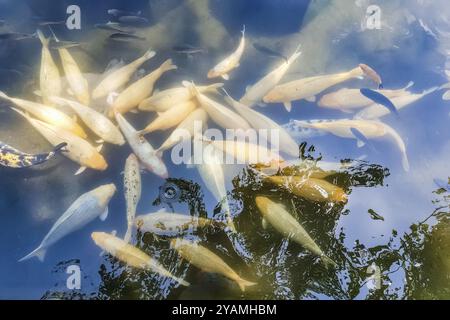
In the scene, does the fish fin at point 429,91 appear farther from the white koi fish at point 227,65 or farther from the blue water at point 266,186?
the white koi fish at point 227,65

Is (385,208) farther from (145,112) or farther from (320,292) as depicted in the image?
(145,112)

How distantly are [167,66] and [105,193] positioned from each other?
997 millimetres

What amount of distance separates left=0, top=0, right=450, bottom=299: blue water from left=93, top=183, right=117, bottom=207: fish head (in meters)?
0.03

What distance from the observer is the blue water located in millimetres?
3119

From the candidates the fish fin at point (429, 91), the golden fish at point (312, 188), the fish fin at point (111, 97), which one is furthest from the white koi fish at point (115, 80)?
the fish fin at point (429, 91)

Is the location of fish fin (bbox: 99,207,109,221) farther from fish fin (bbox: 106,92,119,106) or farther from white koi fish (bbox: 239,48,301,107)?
white koi fish (bbox: 239,48,301,107)

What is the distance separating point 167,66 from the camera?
3562mm

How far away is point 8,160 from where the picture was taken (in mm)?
3309

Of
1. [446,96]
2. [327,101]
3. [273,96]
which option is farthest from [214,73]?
[446,96]

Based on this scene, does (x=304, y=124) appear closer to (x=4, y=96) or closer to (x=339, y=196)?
(x=339, y=196)

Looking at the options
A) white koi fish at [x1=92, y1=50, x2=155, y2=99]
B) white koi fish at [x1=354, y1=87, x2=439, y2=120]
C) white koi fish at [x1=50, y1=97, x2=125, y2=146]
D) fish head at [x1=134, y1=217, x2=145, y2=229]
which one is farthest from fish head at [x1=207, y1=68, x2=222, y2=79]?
fish head at [x1=134, y1=217, x2=145, y2=229]

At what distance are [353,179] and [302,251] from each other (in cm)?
61

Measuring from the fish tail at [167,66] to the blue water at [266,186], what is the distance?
38 mm

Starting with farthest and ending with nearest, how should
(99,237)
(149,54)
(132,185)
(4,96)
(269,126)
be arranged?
(149,54), (4,96), (269,126), (132,185), (99,237)
